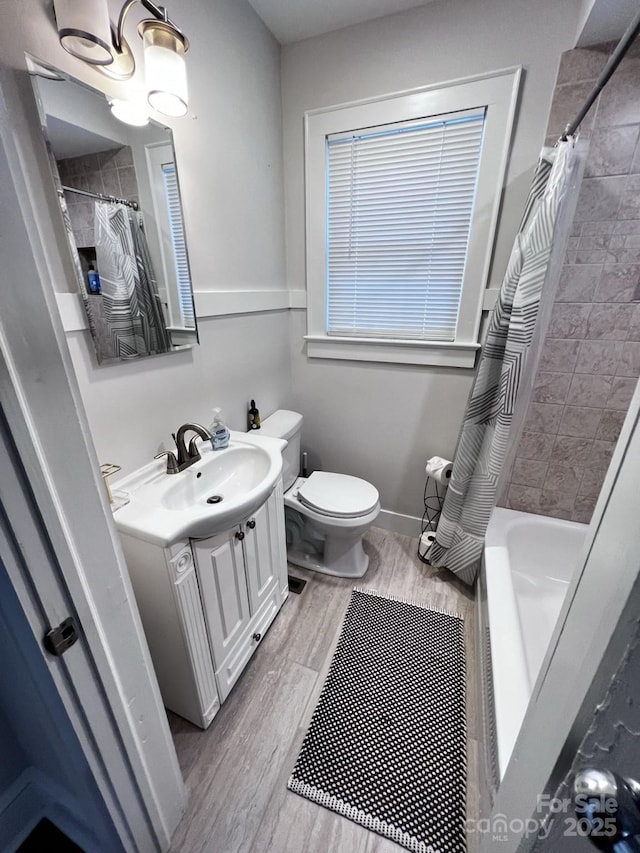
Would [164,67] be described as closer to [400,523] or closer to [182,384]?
[182,384]

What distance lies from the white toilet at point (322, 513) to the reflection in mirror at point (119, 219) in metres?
0.76

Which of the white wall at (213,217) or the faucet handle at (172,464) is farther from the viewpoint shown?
the faucet handle at (172,464)

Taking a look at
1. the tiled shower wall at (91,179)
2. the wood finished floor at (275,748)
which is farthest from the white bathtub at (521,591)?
the tiled shower wall at (91,179)

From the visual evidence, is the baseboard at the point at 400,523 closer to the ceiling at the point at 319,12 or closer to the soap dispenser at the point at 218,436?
the soap dispenser at the point at 218,436

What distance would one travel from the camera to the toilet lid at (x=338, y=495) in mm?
1649

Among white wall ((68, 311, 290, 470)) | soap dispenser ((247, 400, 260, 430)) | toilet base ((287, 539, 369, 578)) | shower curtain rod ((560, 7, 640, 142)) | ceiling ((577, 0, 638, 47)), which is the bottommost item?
toilet base ((287, 539, 369, 578))

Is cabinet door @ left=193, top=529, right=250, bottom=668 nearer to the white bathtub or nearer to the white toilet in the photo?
the white toilet

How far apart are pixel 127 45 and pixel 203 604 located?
1.64 metres


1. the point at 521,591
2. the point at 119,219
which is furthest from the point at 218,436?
the point at 521,591

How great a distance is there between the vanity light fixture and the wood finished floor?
6.56 ft

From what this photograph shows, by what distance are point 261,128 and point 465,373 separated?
1.55 m

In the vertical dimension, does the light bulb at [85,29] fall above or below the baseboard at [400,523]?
above

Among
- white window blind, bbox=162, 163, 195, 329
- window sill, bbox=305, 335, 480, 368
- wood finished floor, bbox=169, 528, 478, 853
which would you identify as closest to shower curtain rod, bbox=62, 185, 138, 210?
white window blind, bbox=162, 163, 195, 329

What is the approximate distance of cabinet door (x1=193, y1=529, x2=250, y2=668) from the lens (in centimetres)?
103
